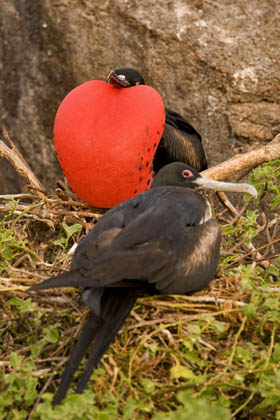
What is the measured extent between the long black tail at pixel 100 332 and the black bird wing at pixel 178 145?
1.09 metres

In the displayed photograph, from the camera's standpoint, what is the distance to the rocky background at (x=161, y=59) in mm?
3385

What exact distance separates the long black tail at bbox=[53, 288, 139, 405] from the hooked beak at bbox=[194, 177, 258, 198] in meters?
0.52

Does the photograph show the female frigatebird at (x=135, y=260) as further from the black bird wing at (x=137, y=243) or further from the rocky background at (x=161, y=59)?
the rocky background at (x=161, y=59)

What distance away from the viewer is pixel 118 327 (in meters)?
1.86

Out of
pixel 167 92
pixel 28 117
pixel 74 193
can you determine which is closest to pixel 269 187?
pixel 74 193

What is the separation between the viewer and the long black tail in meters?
1.79

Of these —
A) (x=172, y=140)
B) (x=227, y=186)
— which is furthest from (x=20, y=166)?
(x=227, y=186)

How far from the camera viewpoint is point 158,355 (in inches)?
74.7

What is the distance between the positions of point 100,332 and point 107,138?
0.90 meters

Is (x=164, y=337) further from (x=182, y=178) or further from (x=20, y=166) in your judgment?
(x=20, y=166)

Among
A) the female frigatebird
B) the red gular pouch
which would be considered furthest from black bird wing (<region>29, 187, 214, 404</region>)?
the red gular pouch

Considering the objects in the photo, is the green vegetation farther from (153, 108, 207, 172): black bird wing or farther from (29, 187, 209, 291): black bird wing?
(153, 108, 207, 172): black bird wing

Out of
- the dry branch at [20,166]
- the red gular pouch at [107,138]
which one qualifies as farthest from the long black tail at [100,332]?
the dry branch at [20,166]

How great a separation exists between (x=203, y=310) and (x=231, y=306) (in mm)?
68
